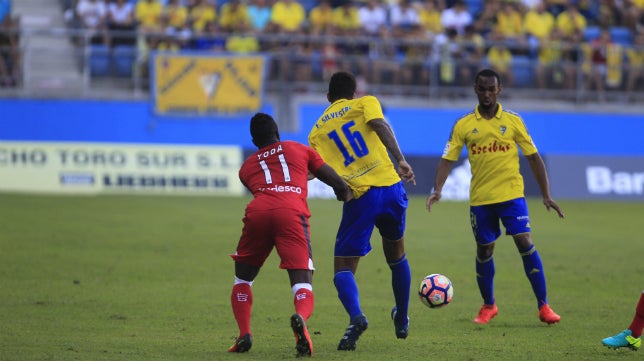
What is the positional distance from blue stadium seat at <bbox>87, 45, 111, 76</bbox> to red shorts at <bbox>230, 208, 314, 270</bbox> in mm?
18039

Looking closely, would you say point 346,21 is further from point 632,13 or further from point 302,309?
point 302,309

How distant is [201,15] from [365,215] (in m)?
A: 19.3

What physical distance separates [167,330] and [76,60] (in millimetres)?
16973

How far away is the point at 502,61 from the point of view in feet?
90.6

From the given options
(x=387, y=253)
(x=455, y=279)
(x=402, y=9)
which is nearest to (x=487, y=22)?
(x=402, y=9)

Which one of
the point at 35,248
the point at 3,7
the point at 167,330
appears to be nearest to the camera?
the point at 167,330

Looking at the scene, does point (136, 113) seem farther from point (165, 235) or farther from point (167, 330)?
point (167, 330)

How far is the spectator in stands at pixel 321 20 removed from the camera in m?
28.4

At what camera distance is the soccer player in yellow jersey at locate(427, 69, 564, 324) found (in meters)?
11.3

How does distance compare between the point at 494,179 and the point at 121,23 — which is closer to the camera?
the point at 494,179

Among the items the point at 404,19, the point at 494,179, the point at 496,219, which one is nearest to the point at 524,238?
the point at 496,219

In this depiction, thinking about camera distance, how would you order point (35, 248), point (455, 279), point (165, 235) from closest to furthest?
1. point (455, 279)
2. point (35, 248)
3. point (165, 235)

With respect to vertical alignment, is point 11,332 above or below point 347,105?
below

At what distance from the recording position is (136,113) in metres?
26.6
